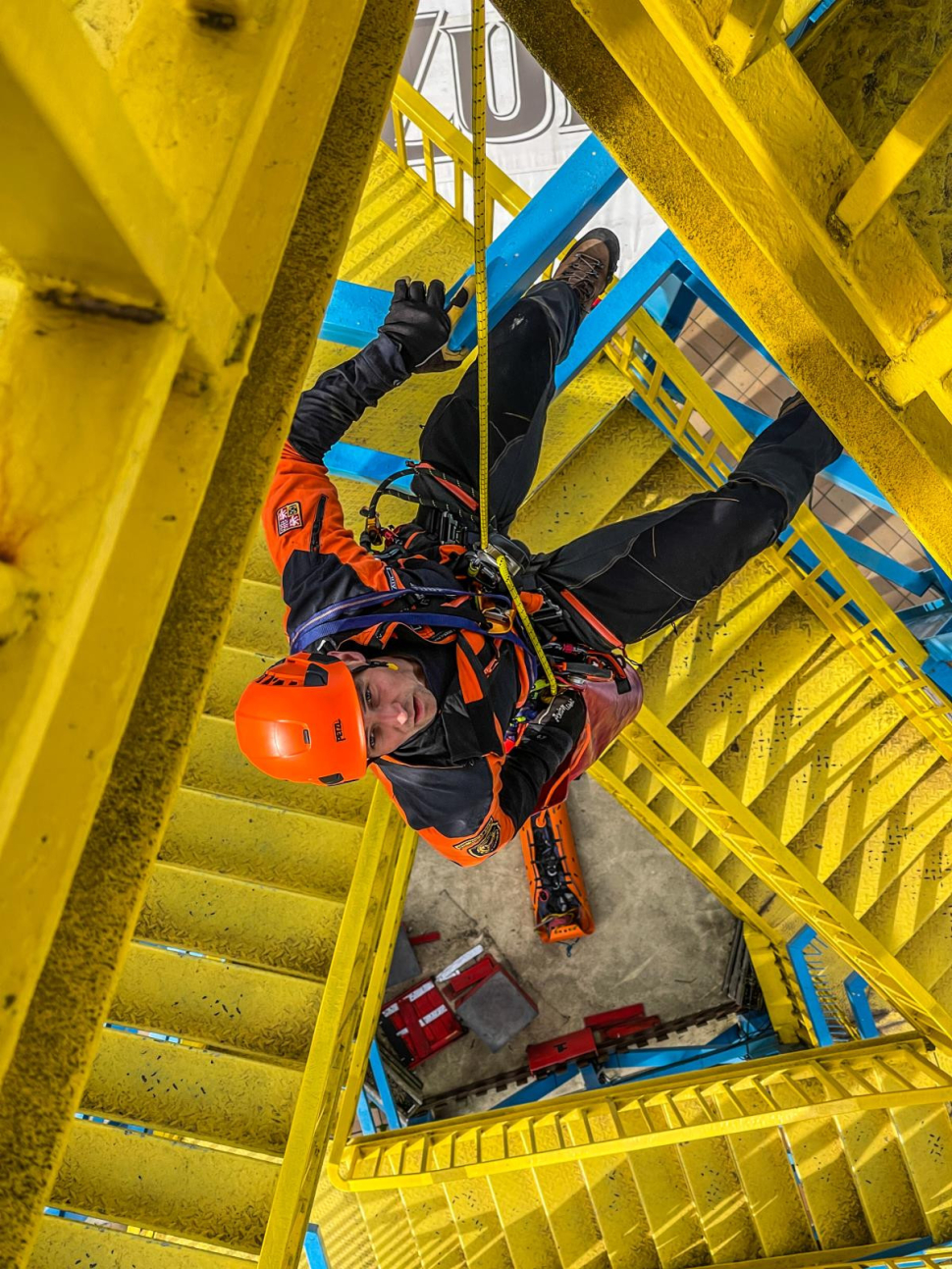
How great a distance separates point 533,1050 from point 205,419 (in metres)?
9.58

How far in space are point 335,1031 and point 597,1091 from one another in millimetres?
3551

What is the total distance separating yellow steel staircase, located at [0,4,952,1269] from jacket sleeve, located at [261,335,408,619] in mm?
1335

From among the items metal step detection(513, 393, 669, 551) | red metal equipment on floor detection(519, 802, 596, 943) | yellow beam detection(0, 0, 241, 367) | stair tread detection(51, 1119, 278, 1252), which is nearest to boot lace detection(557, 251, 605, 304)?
metal step detection(513, 393, 669, 551)

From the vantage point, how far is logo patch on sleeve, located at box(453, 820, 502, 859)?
383 centimetres

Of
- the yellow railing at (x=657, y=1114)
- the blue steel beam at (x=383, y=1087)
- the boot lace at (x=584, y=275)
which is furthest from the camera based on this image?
the blue steel beam at (x=383, y=1087)

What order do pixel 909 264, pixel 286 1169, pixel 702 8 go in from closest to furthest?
pixel 702 8 < pixel 909 264 < pixel 286 1169

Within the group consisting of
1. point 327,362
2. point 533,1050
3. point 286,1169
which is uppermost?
point 327,362

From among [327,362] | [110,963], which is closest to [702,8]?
[110,963]

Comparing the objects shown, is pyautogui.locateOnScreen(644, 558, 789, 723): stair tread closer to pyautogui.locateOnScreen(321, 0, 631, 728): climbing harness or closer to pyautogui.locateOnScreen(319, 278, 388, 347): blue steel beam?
pyautogui.locateOnScreen(321, 0, 631, 728): climbing harness

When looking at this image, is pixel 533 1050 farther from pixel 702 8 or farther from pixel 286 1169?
pixel 702 8

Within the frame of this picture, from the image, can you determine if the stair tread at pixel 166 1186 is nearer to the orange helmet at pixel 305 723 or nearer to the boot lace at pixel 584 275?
the orange helmet at pixel 305 723

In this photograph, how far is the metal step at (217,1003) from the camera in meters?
4.62

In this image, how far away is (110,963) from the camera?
4.61 ft

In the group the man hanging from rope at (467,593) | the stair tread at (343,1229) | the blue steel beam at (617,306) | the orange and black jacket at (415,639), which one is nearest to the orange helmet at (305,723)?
the man hanging from rope at (467,593)
